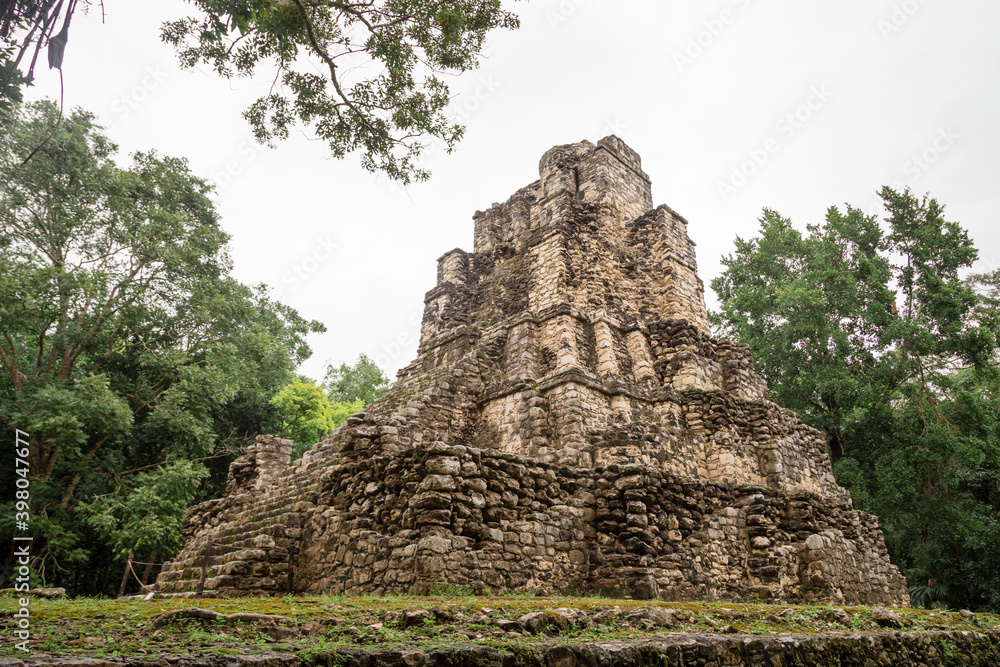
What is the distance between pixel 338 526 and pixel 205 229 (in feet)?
44.6

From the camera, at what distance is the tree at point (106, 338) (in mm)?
13281

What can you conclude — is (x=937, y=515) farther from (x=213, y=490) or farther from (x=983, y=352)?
(x=213, y=490)

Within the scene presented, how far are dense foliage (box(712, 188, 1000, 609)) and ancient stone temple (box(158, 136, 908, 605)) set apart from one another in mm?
6244

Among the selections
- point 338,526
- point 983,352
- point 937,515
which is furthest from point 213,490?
point 983,352

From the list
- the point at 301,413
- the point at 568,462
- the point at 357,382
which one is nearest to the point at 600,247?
the point at 568,462

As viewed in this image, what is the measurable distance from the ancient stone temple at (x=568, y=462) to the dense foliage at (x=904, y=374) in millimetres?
6244

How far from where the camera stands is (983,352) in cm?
1683

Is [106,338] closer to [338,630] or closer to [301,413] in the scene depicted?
[301,413]

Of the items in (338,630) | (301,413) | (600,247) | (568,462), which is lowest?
(338,630)

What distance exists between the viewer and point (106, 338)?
54.0 ft

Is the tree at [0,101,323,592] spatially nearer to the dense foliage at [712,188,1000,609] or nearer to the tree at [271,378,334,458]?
the tree at [271,378,334,458]

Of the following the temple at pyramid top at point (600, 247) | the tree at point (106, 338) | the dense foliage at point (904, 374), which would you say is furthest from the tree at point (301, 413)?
the dense foliage at point (904, 374)

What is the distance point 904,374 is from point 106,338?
2476 centimetres

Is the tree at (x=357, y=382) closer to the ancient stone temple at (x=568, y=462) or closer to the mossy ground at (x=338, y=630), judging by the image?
the ancient stone temple at (x=568, y=462)
